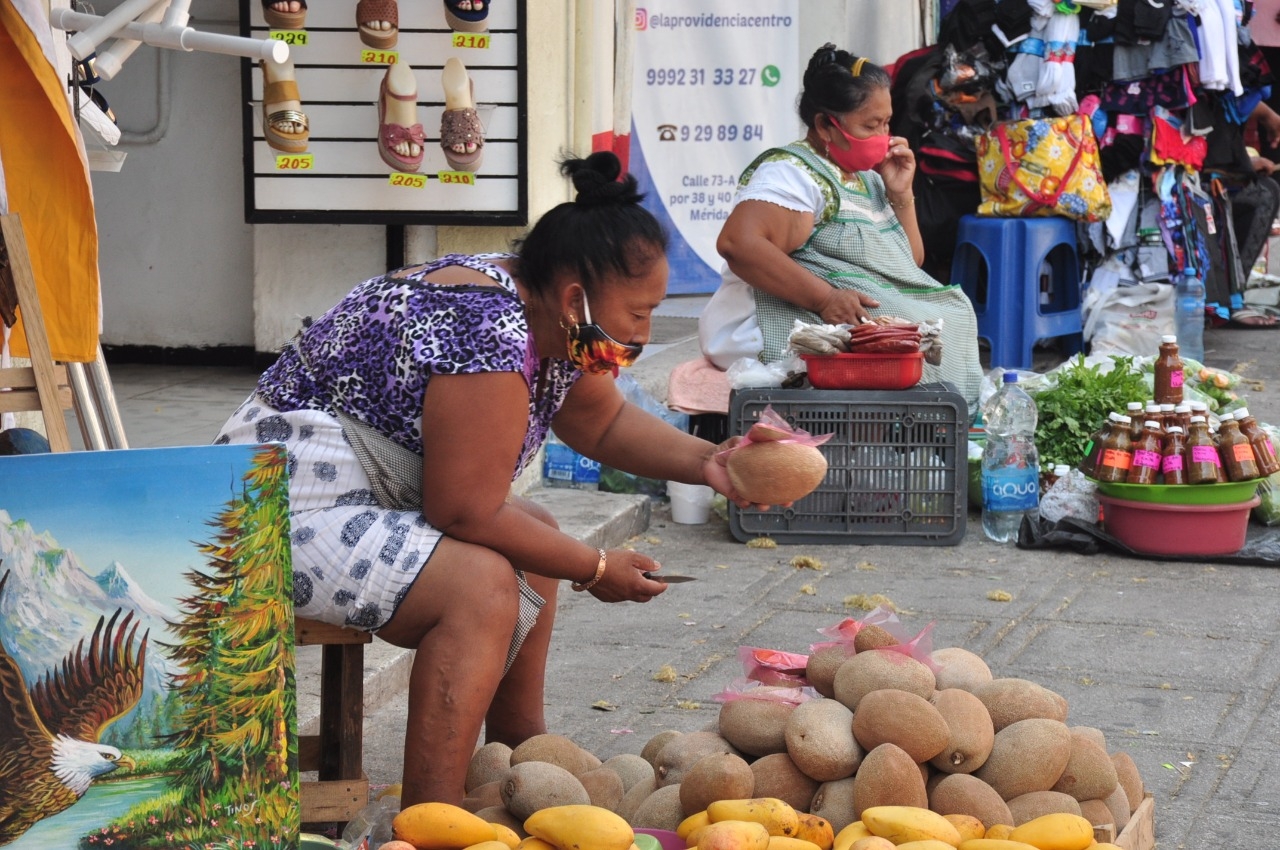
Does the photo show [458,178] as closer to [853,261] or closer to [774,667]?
[853,261]

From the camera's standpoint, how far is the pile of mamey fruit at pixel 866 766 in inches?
99.7

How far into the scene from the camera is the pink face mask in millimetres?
5512

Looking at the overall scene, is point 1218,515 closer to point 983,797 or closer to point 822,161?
point 822,161

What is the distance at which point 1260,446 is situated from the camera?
5090mm

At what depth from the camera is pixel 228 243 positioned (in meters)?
6.81

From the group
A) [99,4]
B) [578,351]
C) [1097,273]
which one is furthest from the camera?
[1097,273]

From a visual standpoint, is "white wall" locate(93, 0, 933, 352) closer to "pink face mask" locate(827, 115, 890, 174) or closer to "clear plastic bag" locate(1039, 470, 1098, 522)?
"pink face mask" locate(827, 115, 890, 174)

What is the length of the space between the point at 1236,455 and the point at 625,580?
9.78 ft

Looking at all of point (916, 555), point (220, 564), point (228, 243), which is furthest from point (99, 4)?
point (220, 564)

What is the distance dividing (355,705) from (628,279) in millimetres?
942

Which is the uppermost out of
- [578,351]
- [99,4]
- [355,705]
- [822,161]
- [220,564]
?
[99,4]

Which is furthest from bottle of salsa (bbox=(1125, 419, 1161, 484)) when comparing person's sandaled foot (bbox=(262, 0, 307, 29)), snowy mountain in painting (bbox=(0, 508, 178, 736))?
snowy mountain in painting (bbox=(0, 508, 178, 736))

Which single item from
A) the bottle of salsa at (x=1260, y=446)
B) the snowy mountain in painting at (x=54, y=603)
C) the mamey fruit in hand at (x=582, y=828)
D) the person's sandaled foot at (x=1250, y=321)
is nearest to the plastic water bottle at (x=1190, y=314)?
the person's sandaled foot at (x=1250, y=321)

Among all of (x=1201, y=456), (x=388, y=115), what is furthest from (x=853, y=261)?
(x=388, y=115)
